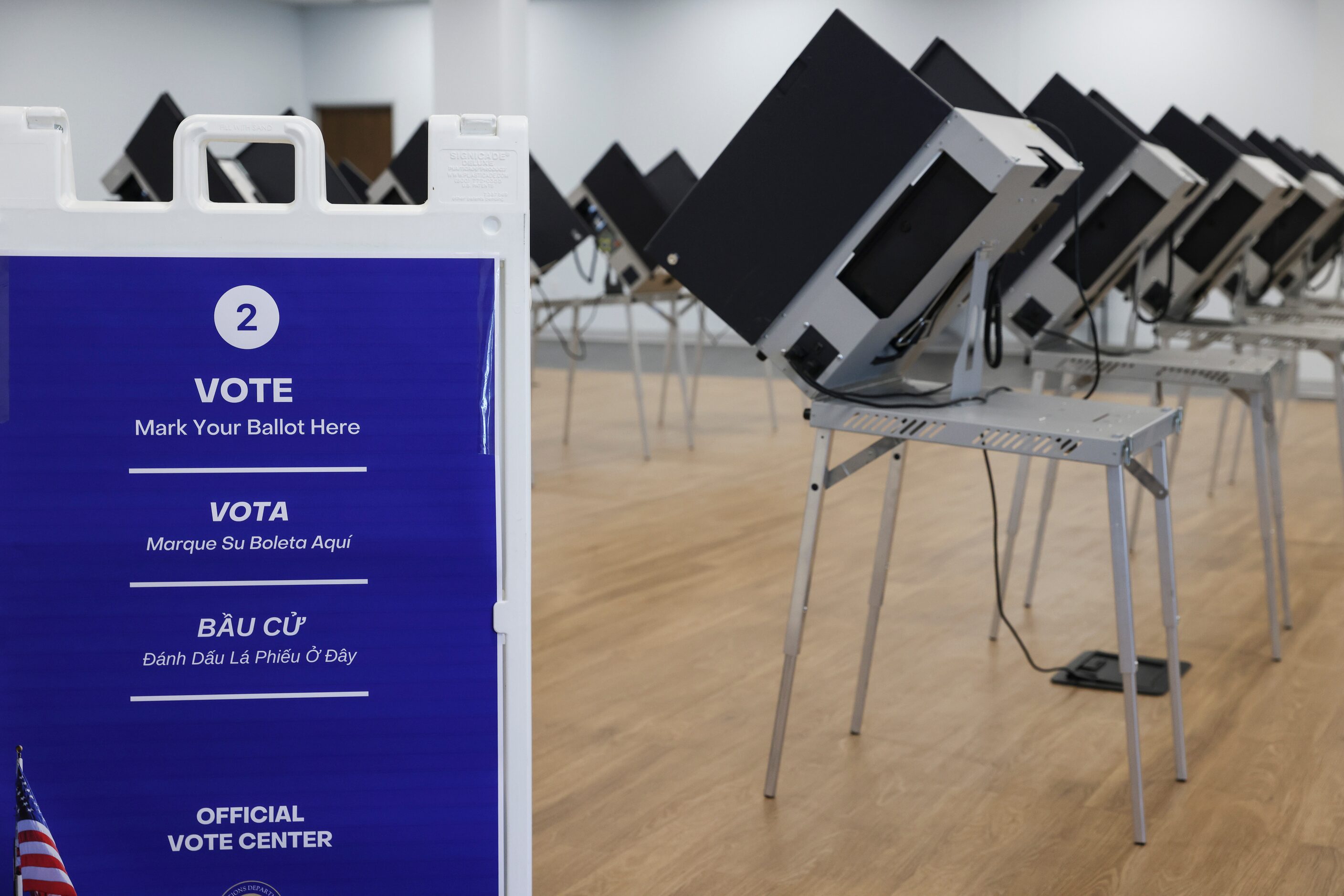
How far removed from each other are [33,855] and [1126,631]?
142 centimetres

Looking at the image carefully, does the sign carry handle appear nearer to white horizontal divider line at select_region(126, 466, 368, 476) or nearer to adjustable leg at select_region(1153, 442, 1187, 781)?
white horizontal divider line at select_region(126, 466, 368, 476)

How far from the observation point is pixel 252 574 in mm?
1136

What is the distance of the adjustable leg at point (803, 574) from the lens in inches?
78.1

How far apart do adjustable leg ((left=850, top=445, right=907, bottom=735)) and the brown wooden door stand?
10050 millimetres

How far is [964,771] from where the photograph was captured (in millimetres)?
2225

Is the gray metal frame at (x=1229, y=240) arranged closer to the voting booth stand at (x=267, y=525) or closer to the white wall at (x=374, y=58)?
Result: the voting booth stand at (x=267, y=525)

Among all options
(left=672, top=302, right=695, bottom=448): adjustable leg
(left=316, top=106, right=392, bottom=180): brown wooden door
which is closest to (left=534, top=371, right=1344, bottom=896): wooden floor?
(left=672, top=302, right=695, bottom=448): adjustable leg

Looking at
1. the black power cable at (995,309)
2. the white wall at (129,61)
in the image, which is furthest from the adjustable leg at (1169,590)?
the white wall at (129,61)

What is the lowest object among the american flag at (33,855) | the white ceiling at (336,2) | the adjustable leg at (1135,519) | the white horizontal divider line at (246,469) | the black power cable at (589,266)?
the adjustable leg at (1135,519)

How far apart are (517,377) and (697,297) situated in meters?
0.90

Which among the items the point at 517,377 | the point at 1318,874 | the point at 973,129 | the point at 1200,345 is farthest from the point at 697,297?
the point at 1200,345

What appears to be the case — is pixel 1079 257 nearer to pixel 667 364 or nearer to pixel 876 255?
pixel 876 255

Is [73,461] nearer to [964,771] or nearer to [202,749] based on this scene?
[202,749]

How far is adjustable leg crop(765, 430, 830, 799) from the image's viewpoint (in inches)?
78.1
